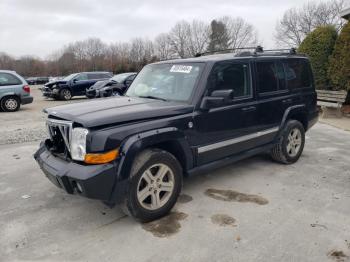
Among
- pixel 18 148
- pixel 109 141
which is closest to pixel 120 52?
pixel 18 148

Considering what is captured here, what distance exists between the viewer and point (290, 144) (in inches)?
219

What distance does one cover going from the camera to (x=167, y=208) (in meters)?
3.72

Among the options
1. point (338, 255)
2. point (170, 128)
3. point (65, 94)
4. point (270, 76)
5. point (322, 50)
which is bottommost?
point (338, 255)

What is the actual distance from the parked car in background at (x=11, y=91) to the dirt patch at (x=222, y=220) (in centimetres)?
1268

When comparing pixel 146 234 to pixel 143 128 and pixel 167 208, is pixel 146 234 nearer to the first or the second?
pixel 167 208

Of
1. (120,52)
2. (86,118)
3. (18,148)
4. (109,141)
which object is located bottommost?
(18,148)

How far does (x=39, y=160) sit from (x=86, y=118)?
1.11m

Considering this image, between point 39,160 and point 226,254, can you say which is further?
point 39,160

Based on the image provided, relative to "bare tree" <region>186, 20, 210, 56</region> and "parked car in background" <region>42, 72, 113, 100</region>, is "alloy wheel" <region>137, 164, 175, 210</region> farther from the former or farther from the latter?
"bare tree" <region>186, 20, 210, 56</region>

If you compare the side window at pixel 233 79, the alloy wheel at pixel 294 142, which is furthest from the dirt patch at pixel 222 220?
the alloy wheel at pixel 294 142

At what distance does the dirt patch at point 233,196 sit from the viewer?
414 centimetres

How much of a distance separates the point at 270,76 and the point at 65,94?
16.3 metres

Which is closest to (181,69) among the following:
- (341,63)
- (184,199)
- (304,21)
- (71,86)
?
(184,199)

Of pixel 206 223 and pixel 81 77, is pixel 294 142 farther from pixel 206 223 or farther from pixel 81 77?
pixel 81 77
